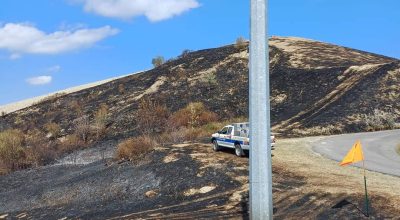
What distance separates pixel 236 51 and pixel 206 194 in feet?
163

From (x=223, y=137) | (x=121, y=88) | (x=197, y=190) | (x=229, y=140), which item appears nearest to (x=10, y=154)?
(x=223, y=137)

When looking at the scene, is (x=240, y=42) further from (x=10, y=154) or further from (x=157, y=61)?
(x=10, y=154)

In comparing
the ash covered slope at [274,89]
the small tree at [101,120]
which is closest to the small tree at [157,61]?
the ash covered slope at [274,89]

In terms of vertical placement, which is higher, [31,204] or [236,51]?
[236,51]

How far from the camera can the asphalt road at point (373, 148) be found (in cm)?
2125

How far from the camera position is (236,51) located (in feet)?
217

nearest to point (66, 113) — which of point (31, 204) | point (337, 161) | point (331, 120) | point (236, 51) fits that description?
point (236, 51)

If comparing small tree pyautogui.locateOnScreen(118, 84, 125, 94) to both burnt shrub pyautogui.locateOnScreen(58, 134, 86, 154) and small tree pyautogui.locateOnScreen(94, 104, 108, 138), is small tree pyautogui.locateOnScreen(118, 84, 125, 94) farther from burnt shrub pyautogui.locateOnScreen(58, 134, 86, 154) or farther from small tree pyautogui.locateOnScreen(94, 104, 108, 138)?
burnt shrub pyautogui.locateOnScreen(58, 134, 86, 154)

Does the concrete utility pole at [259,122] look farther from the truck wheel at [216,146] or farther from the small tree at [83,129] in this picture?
the small tree at [83,129]

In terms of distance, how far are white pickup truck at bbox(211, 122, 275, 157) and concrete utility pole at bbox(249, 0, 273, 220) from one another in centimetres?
1412

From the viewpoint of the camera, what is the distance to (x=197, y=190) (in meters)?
18.5

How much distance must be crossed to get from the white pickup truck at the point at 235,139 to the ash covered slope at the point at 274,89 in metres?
12.4

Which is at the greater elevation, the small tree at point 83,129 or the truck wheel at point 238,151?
the small tree at point 83,129

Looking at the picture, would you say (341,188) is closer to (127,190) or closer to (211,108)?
(127,190)
